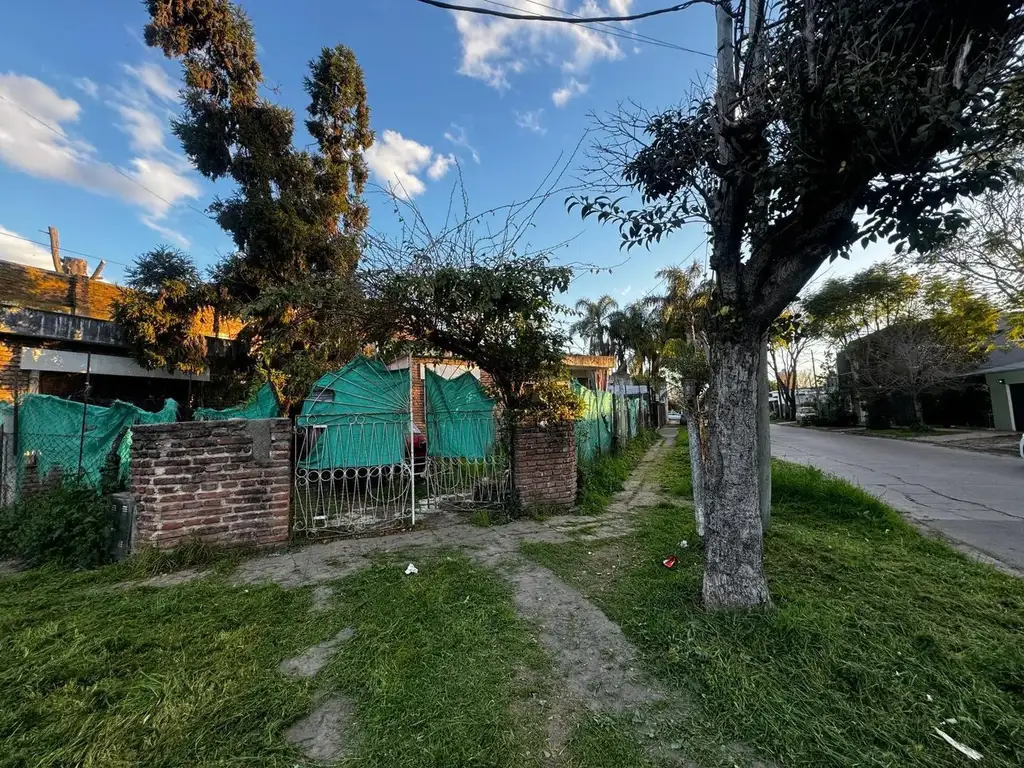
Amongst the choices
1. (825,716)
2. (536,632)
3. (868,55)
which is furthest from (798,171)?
(536,632)

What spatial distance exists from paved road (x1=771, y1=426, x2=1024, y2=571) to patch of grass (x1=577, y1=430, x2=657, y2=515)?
164 inches

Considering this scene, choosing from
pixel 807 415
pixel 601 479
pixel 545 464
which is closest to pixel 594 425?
pixel 601 479

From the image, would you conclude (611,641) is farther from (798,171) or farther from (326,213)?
(326,213)

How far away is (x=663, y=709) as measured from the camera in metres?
2.22

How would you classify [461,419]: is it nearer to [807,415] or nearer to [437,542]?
[437,542]

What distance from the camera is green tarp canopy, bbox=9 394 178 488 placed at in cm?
522

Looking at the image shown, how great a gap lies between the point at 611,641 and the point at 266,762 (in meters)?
2.00

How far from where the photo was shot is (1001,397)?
19016 mm

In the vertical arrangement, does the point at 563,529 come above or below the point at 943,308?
below

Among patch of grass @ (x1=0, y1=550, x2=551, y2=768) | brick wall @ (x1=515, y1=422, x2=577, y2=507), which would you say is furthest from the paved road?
patch of grass @ (x1=0, y1=550, x2=551, y2=768)

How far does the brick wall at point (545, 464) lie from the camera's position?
616cm

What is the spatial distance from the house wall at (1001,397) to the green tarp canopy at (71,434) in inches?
1122

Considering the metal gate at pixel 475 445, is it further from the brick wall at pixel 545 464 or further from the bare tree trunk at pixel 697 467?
the bare tree trunk at pixel 697 467

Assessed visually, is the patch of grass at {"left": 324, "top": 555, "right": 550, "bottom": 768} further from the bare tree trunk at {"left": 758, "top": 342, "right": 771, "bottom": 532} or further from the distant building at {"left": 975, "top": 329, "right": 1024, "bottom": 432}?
the distant building at {"left": 975, "top": 329, "right": 1024, "bottom": 432}
